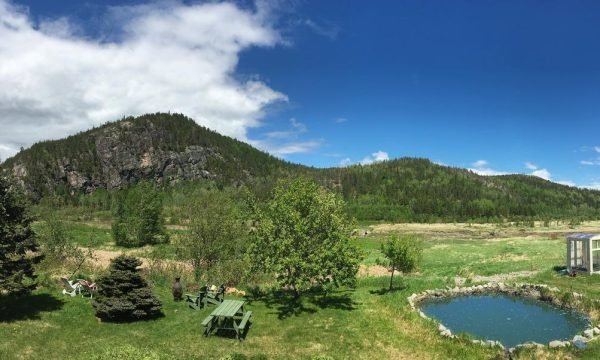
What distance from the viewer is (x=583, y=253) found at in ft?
114

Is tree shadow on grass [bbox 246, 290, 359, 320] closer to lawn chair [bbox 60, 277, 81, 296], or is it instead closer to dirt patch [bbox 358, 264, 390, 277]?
dirt patch [bbox 358, 264, 390, 277]

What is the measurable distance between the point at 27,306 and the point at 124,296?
174 inches

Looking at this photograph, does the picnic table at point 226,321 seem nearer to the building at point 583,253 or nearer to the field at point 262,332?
the field at point 262,332

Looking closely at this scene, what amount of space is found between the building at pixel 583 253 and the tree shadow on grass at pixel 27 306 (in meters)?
35.3

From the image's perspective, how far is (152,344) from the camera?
57.2ft

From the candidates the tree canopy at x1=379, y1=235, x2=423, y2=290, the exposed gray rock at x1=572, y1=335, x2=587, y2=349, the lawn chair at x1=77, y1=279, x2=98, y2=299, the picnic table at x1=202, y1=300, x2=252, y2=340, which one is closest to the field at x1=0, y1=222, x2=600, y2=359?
the exposed gray rock at x1=572, y1=335, x2=587, y2=349

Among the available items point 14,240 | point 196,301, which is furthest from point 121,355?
point 196,301

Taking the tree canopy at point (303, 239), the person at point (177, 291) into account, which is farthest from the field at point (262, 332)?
the tree canopy at point (303, 239)

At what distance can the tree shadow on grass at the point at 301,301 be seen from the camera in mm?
23422

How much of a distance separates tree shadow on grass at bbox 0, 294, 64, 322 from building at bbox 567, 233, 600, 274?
3531 cm

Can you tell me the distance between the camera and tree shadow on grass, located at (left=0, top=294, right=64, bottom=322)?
18739 millimetres

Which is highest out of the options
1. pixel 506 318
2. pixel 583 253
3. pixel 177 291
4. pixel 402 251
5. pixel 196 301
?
pixel 583 253

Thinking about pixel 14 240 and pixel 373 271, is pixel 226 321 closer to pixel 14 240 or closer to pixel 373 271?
pixel 14 240

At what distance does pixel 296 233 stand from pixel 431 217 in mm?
165120
